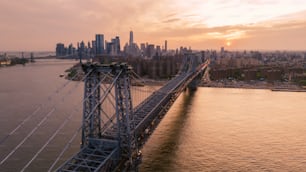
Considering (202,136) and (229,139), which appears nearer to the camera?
(229,139)

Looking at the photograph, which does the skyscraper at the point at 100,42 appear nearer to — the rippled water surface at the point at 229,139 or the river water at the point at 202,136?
the river water at the point at 202,136

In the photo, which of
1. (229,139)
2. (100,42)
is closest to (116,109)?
(229,139)

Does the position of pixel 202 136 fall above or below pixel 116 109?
below

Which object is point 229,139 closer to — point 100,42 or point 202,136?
point 202,136

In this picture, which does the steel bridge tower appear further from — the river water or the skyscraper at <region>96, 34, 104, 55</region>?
the skyscraper at <region>96, 34, 104, 55</region>

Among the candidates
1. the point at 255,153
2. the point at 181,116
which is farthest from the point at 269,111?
the point at 255,153

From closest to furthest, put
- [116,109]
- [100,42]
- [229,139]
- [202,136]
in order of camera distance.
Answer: [116,109], [229,139], [202,136], [100,42]

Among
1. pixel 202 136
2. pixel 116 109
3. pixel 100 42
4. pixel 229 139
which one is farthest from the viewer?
pixel 100 42

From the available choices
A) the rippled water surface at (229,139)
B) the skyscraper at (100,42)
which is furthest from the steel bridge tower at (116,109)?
the skyscraper at (100,42)
